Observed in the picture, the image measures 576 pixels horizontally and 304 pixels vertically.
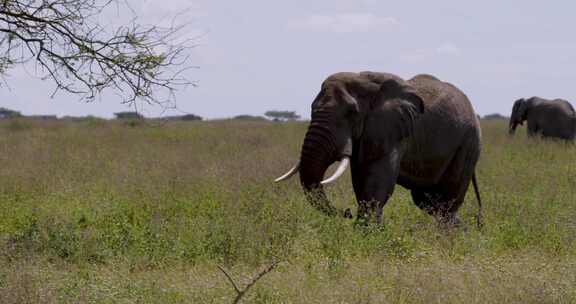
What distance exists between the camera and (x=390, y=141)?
9.29m

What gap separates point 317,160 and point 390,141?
0.90 m

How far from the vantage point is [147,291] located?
22.2 ft

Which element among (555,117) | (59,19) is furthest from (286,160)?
(555,117)

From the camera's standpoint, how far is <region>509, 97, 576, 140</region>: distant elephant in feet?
78.3

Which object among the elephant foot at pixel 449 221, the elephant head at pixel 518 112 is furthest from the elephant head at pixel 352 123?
the elephant head at pixel 518 112

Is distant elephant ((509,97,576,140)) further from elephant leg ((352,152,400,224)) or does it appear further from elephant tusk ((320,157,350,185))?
elephant tusk ((320,157,350,185))

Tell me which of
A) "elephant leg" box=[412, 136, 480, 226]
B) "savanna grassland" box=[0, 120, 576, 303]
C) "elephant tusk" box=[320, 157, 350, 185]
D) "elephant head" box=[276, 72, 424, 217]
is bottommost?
"savanna grassland" box=[0, 120, 576, 303]

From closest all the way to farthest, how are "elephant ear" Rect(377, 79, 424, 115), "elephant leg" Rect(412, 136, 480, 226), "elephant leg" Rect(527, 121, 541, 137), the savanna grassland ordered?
the savanna grassland → "elephant ear" Rect(377, 79, 424, 115) → "elephant leg" Rect(412, 136, 480, 226) → "elephant leg" Rect(527, 121, 541, 137)

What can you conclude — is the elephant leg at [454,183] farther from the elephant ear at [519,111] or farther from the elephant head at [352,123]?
the elephant ear at [519,111]

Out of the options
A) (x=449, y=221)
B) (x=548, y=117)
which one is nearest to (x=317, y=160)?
(x=449, y=221)

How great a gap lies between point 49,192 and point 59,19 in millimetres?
3885

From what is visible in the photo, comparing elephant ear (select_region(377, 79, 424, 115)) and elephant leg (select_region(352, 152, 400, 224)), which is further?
elephant ear (select_region(377, 79, 424, 115))

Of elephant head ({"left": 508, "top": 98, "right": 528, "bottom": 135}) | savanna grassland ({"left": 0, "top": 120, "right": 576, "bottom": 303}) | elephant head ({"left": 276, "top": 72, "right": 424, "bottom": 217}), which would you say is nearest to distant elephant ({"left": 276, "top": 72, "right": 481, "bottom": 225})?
elephant head ({"left": 276, "top": 72, "right": 424, "bottom": 217})

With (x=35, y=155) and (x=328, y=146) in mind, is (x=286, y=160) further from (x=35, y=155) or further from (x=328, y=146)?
(x=328, y=146)
